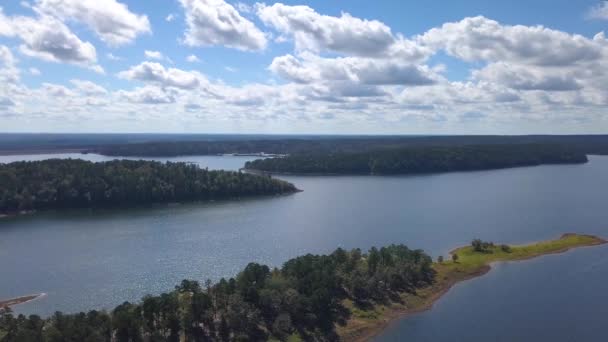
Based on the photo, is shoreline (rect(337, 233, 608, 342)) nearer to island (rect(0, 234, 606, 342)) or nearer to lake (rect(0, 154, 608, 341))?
island (rect(0, 234, 606, 342))

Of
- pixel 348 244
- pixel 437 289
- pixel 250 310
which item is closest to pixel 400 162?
pixel 348 244

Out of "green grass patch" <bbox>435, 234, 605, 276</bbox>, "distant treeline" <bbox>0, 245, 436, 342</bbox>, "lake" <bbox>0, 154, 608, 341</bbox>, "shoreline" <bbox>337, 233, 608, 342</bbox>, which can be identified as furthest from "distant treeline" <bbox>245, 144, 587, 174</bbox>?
"distant treeline" <bbox>0, 245, 436, 342</bbox>

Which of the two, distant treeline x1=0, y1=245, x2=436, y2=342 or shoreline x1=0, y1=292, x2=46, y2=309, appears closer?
distant treeline x1=0, y1=245, x2=436, y2=342

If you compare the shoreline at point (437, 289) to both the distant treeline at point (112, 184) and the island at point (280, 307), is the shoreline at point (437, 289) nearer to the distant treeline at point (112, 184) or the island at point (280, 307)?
the island at point (280, 307)

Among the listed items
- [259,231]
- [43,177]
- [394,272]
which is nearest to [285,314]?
[394,272]

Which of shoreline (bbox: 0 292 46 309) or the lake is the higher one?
the lake

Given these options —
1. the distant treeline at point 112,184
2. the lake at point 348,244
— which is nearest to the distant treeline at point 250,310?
the lake at point 348,244
